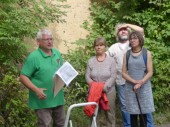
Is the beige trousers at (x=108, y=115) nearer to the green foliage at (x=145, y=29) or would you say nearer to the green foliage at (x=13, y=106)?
the green foliage at (x=13, y=106)

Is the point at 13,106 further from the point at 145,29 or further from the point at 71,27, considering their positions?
the point at 145,29

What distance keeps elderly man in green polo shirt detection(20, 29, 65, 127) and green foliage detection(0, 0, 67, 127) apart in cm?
108

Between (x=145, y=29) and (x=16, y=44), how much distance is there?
3214mm

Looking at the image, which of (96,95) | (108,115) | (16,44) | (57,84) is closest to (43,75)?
(57,84)

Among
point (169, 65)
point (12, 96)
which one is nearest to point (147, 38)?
point (169, 65)

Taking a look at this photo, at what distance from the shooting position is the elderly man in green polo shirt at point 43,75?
5.79 m

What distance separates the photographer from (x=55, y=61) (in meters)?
5.96

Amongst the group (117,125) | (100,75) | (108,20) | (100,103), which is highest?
(108,20)

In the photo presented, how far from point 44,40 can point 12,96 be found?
5.20 ft

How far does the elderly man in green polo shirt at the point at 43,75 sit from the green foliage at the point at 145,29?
3.06 m

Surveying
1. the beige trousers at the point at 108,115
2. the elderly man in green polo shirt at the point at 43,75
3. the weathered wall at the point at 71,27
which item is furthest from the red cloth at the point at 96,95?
the weathered wall at the point at 71,27

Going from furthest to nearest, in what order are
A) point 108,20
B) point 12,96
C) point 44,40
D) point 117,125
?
point 108,20
point 117,125
point 12,96
point 44,40

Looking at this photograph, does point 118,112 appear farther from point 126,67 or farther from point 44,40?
point 44,40

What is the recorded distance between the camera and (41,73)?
19.1ft
